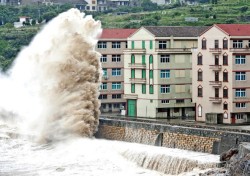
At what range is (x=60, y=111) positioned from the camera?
64.4 m

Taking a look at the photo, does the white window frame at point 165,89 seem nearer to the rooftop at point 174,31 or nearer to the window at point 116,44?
the rooftop at point 174,31

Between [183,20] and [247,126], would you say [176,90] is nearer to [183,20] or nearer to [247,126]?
[247,126]

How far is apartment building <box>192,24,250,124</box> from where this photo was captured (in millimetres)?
62875

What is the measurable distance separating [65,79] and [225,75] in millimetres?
11287

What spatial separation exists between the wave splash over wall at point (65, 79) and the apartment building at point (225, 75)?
7737 mm

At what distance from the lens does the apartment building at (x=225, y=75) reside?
206 ft

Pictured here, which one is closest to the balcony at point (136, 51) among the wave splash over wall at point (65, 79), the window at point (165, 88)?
the window at point (165, 88)

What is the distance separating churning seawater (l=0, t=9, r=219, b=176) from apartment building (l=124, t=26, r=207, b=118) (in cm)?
498

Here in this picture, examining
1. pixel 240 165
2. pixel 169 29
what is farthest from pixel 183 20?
pixel 240 165

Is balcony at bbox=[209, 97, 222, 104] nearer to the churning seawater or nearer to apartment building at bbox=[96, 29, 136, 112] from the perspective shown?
the churning seawater

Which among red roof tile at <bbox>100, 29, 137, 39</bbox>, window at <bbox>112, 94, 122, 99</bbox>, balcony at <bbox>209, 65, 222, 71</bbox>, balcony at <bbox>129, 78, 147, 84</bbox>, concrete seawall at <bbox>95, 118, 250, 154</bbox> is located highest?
red roof tile at <bbox>100, 29, 137, 39</bbox>

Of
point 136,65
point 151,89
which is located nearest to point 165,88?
point 151,89

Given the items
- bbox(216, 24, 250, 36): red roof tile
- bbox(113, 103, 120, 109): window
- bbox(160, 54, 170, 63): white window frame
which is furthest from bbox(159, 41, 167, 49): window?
bbox(113, 103, 120, 109): window

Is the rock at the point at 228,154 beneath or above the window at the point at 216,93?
beneath
